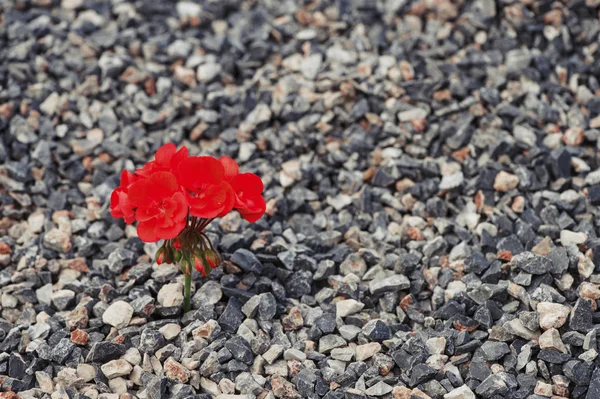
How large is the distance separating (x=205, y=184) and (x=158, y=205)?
0.22 m

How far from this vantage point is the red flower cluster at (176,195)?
3.31 meters

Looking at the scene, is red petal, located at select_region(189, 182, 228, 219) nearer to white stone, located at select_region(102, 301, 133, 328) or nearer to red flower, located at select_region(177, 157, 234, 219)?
red flower, located at select_region(177, 157, 234, 219)

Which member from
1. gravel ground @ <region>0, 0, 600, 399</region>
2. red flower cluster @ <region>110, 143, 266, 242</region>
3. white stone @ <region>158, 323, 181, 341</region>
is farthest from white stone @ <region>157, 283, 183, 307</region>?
red flower cluster @ <region>110, 143, 266, 242</region>

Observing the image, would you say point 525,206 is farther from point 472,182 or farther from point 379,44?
point 379,44

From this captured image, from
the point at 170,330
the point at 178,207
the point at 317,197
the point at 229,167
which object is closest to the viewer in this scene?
the point at 178,207

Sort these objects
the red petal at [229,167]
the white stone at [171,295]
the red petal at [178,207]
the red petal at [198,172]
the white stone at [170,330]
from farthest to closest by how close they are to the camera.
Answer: the white stone at [171,295], the white stone at [170,330], the red petal at [229,167], the red petal at [198,172], the red petal at [178,207]

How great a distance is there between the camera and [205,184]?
341 centimetres

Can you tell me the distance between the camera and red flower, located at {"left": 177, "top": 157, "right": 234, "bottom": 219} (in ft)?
10.9

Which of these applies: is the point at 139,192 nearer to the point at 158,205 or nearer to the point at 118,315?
the point at 158,205

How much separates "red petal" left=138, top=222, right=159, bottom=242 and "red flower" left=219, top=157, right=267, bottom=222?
14.8 inches

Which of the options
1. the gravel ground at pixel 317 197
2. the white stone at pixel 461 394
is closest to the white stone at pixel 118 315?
the gravel ground at pixel 317 197

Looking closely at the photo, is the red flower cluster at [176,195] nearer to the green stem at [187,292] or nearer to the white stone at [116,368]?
the green stem at [187,292]

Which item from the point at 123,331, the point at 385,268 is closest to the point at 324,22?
the point at 385,268

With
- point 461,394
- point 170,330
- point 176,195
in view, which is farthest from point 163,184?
point 461,394
